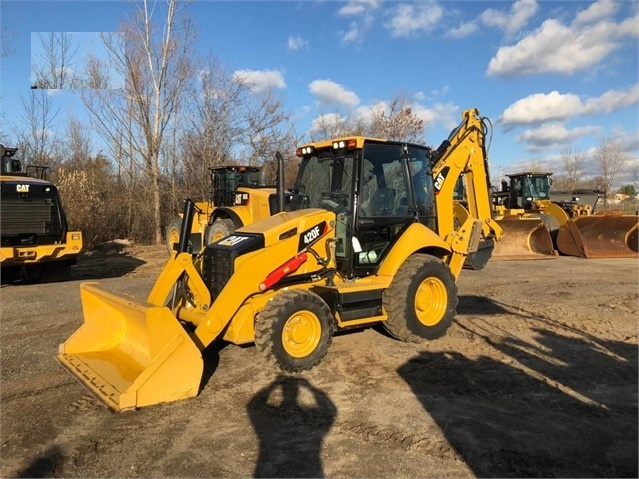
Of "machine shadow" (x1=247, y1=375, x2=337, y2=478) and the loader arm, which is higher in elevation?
the loader arm

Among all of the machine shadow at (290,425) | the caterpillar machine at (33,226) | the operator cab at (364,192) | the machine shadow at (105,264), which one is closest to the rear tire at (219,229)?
the machine shadow at (105,264)

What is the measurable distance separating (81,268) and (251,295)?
403 inches

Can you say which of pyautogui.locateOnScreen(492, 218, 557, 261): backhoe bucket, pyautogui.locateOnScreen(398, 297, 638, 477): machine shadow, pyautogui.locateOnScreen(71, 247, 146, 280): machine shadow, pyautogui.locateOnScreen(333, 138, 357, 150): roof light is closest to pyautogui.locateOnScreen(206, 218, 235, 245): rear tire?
pyautogui.locateOnScreen(71, 247, 146, 280): machine shadow

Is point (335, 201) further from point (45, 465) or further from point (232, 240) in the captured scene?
point (45, 465)

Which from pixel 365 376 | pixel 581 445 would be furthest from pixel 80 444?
pixel 581 445

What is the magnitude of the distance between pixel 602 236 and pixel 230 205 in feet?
35.6

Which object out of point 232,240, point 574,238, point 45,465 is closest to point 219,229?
point 232,240

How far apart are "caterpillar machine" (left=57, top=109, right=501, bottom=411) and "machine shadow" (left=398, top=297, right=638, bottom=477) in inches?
33.5

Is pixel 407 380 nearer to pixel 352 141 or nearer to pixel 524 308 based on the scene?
pixel 352 141

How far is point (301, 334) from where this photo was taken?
16.4 feet

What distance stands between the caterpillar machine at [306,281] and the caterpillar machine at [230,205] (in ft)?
13.4

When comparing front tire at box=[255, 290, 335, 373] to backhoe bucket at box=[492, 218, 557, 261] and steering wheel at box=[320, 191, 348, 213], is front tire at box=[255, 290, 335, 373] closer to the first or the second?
steering wheel at box=[320, 191, 348, 213]

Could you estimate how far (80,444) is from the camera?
3.61 meters

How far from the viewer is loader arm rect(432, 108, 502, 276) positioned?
6.91 meters
